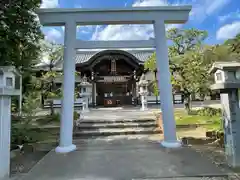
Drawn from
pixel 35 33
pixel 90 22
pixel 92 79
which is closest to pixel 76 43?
pixel 90 22

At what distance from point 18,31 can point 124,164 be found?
13.0 ft

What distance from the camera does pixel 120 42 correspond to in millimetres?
4109

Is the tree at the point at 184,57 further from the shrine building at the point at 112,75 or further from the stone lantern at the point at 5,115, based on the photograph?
the stone lantern at the point at 5,115

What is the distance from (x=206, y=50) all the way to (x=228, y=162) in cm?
687

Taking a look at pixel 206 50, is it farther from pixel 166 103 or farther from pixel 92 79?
pixel 92 79

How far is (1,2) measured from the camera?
3719mm

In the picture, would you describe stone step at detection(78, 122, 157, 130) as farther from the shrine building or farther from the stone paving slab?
the shrine building

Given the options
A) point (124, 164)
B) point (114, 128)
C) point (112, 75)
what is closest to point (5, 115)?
point (124, 164)

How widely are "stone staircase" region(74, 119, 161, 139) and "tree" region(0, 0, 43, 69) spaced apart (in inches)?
108

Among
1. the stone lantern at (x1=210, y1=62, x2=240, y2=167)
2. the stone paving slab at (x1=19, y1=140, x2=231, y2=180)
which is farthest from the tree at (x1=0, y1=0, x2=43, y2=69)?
the stone lantern at (x1=210, y1=62, x2=240, y2=167)

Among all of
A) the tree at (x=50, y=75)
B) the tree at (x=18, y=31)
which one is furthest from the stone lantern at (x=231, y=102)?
the tree at (x=50, y=75)

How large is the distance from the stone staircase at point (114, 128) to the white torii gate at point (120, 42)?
→ 1.33 meters

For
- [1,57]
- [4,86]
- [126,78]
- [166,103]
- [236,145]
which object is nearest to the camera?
[4,86]

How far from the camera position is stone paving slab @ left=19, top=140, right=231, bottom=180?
259 centimetres
